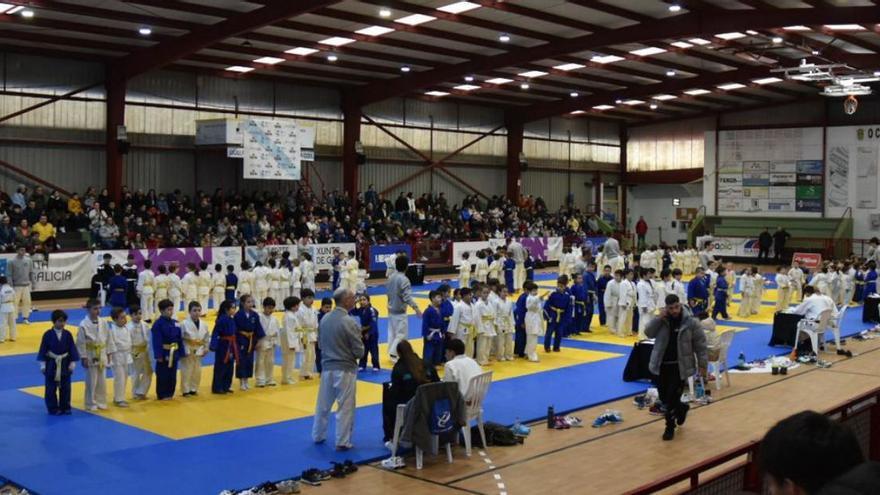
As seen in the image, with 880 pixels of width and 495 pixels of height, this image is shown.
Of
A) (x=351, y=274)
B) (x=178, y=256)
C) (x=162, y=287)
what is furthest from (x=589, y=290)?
(x=178, y=256)

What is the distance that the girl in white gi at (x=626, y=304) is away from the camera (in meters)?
21.6

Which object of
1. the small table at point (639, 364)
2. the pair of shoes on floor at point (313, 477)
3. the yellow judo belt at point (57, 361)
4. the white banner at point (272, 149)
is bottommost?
the pair of shoes on floor at point (313, 477)

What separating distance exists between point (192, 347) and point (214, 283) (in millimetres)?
10537

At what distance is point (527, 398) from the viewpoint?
584 inches

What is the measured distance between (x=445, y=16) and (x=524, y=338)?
12.7 meters

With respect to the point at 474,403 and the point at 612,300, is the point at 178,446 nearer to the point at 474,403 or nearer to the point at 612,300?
the point at 474,403

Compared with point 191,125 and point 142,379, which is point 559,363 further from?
point 191,125

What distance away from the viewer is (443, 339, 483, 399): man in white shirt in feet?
37.3

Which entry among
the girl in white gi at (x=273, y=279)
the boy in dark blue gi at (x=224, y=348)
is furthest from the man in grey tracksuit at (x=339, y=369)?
the girl in white gi at (x=273, y=279)

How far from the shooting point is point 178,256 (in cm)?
2925

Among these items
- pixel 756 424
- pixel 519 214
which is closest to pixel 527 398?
pixel 756 424

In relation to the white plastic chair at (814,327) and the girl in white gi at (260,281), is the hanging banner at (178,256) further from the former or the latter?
the white plastic chair at (814,327)

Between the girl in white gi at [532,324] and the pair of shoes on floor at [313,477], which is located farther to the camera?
the girl in white gi at [532,324]

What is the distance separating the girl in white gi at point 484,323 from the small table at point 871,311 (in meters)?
13.4
